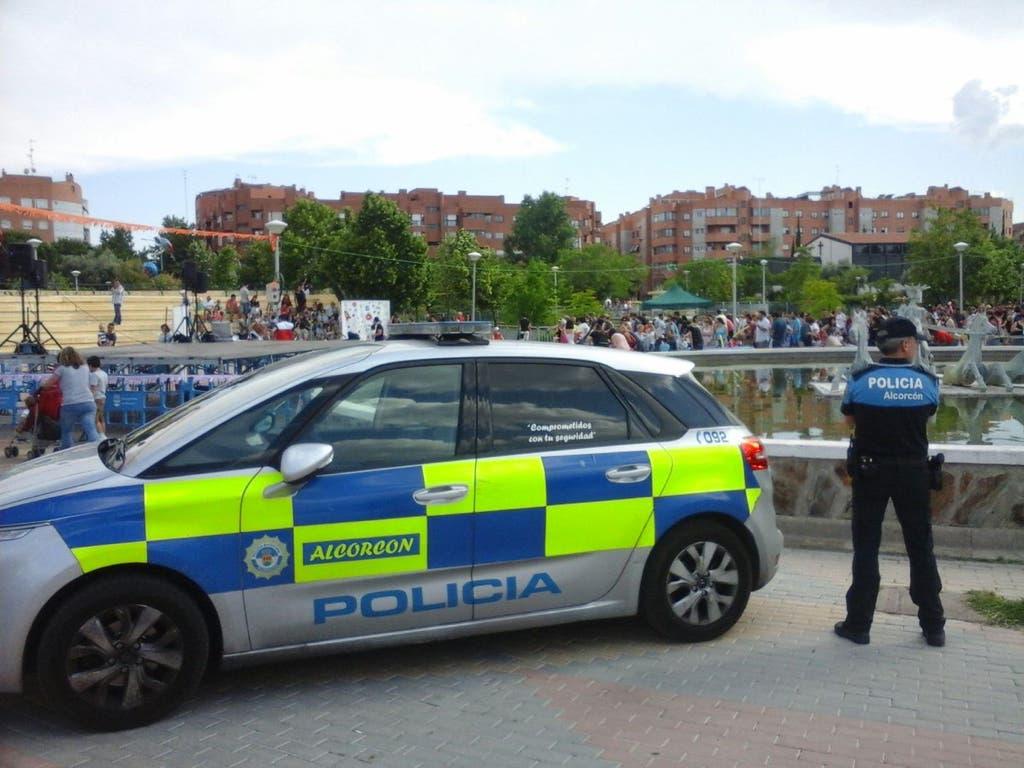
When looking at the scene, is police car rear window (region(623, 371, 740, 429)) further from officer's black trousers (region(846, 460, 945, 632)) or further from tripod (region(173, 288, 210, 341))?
tripod (region(173, 288, 210, 341))

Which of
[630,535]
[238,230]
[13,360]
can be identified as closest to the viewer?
[630,535]

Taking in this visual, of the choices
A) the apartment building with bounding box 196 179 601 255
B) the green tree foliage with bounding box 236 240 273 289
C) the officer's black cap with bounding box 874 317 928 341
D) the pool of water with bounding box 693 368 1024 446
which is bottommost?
the pool of water with bounding box 693 368 1024 446

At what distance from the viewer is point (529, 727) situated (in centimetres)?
426

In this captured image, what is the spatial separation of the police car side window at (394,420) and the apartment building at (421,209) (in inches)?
4494

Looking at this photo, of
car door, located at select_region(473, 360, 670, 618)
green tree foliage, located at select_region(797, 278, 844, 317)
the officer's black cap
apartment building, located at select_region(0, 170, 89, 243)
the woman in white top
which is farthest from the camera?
apartment building, located at select_region(0, 170, 89, 243)

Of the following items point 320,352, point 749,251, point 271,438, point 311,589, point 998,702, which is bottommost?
point 998,702

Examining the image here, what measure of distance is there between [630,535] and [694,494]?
16.3 inches

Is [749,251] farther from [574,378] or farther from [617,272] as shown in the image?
[574,378]

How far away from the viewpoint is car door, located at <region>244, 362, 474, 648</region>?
4.43m

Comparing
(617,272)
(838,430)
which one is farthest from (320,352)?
(617,272)

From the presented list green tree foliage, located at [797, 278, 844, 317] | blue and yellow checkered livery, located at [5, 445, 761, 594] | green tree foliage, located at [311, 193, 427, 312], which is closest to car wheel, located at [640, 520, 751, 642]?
blue and yellow checkered livery, located at [5, 445, 761, 594]

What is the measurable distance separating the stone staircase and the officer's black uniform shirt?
37.9 metres

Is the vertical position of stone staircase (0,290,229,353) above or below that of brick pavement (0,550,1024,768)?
above

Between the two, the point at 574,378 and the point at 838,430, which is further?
the point at 838,430
